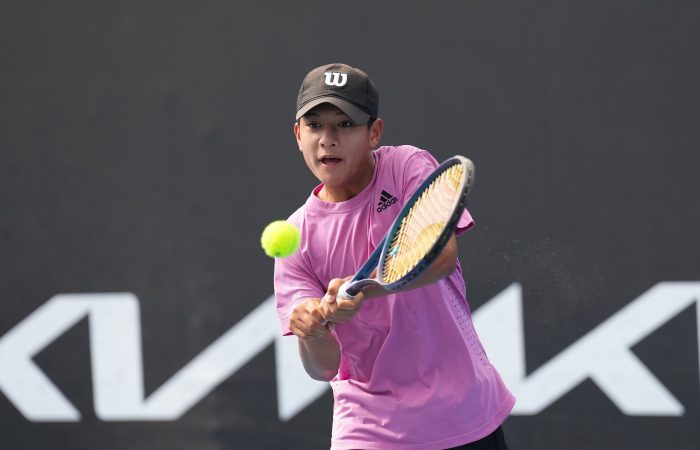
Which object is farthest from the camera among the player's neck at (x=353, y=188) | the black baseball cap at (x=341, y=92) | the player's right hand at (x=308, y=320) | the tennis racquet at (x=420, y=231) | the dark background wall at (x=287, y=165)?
the dark background wall at (x=287, y=165)

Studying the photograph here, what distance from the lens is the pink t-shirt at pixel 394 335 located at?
2.44 m

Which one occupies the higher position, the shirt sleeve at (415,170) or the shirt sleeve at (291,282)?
the shirt sleeve at (415,170)

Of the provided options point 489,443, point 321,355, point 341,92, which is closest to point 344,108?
point 341,92

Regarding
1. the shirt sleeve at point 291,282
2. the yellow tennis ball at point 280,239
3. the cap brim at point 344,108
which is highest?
the cap brim at point 344,108

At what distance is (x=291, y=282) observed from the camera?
8.20 ft

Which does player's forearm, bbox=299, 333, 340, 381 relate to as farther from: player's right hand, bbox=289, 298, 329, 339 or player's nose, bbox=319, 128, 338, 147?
player's nose, bbox=319, 128, 338, 147

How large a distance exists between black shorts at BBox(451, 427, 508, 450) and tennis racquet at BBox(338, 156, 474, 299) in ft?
1.60

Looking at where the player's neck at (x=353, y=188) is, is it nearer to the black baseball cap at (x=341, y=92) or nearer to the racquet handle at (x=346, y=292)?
the black baseball cap at (x=341, y=92)

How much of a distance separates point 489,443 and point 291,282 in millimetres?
610

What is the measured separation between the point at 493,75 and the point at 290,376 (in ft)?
4.40

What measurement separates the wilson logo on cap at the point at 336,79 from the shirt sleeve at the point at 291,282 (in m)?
0.41

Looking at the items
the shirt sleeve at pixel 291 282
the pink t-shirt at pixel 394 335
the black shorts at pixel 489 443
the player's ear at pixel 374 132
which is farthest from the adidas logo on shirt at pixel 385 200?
the black shorts at pixel 489 443

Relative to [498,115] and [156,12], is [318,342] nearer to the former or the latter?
[498,115]

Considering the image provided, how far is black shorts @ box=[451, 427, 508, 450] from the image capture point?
2453 mm
